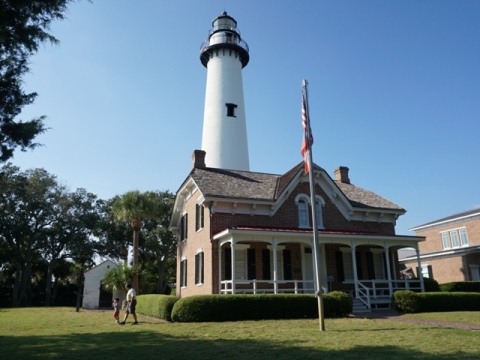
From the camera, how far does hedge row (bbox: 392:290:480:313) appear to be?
18.3 metres

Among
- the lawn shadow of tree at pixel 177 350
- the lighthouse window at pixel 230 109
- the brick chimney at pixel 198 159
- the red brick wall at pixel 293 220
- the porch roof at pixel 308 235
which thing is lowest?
the lawn shadow of tree at pixel 177 350

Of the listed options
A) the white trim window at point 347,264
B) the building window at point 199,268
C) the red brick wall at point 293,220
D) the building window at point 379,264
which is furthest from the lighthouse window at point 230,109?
the building window at point 379,264

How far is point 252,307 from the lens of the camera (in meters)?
16.5

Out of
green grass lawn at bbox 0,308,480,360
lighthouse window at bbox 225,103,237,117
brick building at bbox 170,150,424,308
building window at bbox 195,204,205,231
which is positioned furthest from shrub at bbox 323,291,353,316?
lighthouse window at bbox 225,103,237,117

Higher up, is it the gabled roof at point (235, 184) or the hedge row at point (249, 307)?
the gabled roof at point (235, 184)

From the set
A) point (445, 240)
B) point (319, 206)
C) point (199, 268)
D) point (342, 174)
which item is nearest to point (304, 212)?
point (319, 206)

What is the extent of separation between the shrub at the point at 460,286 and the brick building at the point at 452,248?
14.5 ft

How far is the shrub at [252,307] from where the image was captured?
16062 mm

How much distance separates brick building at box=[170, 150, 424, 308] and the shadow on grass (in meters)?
8.43

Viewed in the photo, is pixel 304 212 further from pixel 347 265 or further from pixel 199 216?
pixel 199 216

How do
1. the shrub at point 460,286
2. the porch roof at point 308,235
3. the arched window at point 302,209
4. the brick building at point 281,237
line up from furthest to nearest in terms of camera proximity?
the shrub at point 460,286 < the arched window at point 302,209 < the brick building at point 281,237 < the porch roof at point 308,235

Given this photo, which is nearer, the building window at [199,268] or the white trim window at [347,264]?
the building window at [199,268]

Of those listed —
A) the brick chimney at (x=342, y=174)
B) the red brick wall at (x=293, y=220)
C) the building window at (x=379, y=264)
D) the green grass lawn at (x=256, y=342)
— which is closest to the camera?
the green grass lawn at (x=256, y=342)

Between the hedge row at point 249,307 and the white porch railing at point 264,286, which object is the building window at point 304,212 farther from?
the hedge row at point 249,307
